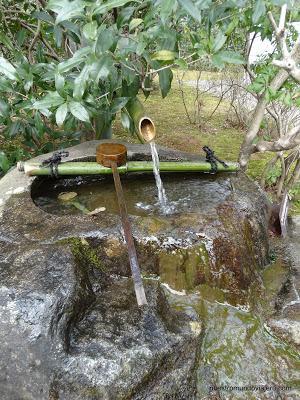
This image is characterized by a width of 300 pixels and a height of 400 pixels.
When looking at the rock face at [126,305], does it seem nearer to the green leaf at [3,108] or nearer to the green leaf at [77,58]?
the green leaf at [3,108]

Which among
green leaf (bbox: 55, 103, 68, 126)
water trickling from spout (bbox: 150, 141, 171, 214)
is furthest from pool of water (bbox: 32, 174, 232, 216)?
green leaf (bbox: 55, 103, 68, 126)

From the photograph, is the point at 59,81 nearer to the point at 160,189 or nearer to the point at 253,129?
the point at 160,189

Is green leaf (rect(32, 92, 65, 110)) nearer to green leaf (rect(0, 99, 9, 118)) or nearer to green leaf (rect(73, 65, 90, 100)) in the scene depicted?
green leaf (rect(73, 65, 90, 100))

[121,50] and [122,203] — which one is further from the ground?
[121,50]

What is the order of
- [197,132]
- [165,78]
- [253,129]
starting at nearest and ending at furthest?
1. [165,78]
2. [253,129]
3. [197,132]

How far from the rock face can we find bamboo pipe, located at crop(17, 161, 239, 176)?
0.22 m

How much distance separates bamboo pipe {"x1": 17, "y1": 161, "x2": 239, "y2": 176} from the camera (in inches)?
115

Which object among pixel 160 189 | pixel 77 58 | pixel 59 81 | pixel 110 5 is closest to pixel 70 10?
pixel 110 5

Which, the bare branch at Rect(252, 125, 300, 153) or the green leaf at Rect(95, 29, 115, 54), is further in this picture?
the bare branch at Rect(252, 125, 300, 153)

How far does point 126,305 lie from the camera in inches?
80.5

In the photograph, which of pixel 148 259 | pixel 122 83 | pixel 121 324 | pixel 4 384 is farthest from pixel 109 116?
pixel 4 384

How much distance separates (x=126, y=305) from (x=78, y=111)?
1.14m

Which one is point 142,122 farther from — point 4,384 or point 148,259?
point 4,384

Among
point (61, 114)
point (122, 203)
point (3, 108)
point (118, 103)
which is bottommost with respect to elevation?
point (122, 203)
